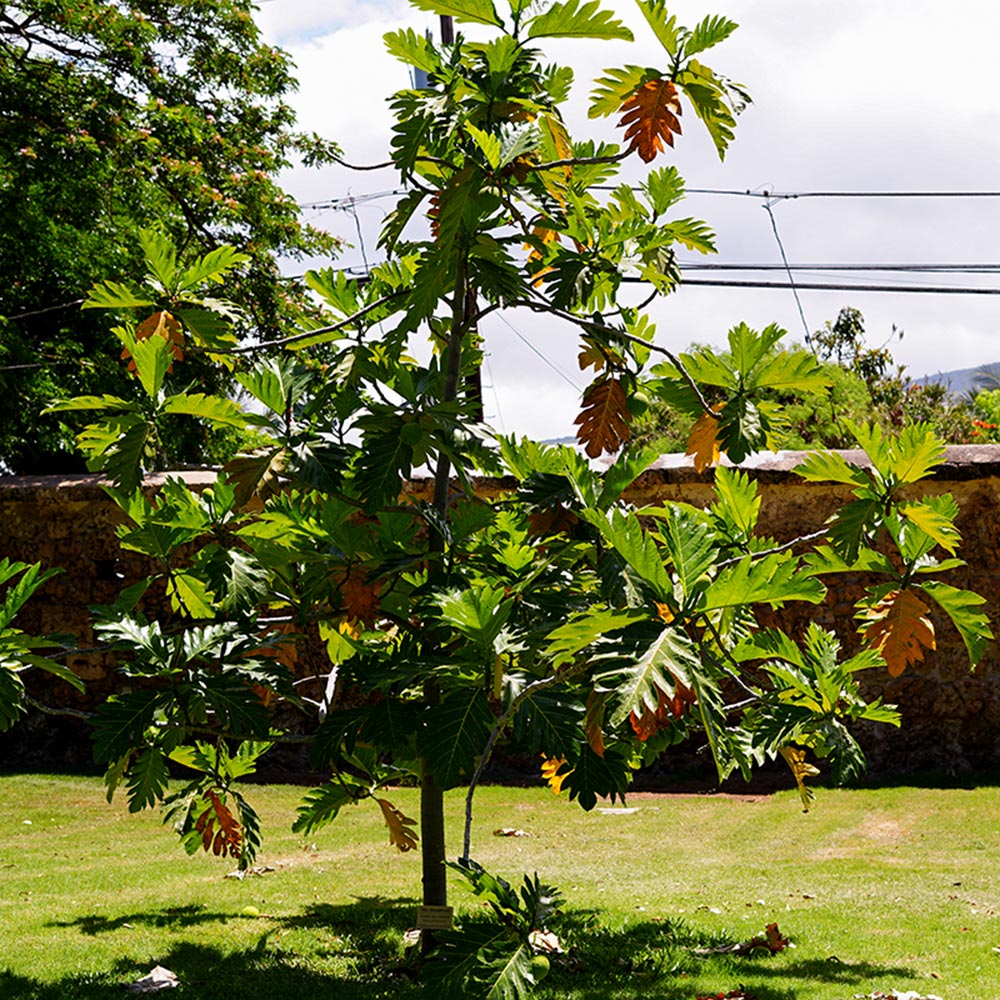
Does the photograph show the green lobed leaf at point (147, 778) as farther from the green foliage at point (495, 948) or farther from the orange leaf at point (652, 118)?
the orange leaf at point (652, 118)

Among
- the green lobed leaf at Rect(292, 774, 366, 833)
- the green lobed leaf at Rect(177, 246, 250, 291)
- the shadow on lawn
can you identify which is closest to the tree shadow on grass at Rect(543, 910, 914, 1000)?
the shadow on lawn

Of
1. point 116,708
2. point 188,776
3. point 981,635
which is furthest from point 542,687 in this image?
point 188,776

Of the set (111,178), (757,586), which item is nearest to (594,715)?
(757,586)

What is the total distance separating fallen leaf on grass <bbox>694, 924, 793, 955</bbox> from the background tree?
9457mm

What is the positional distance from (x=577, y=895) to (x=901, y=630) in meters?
3.47

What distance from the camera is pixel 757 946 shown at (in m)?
4.87

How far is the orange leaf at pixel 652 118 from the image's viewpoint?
333 centimetres

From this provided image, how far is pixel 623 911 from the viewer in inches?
219

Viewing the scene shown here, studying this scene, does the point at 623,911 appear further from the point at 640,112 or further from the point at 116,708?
the point at 640,112

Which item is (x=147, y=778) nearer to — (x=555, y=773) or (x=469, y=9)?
(x=555, y=773)

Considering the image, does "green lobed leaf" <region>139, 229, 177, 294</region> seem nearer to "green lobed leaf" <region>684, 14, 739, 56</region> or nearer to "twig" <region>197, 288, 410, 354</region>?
"twig" <region>197, 288, 410, 354</region>

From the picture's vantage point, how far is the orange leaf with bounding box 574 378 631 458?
3635 mm

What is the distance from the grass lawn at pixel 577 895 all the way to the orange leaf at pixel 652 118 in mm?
2759

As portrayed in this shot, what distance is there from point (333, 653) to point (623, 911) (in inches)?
91.8
